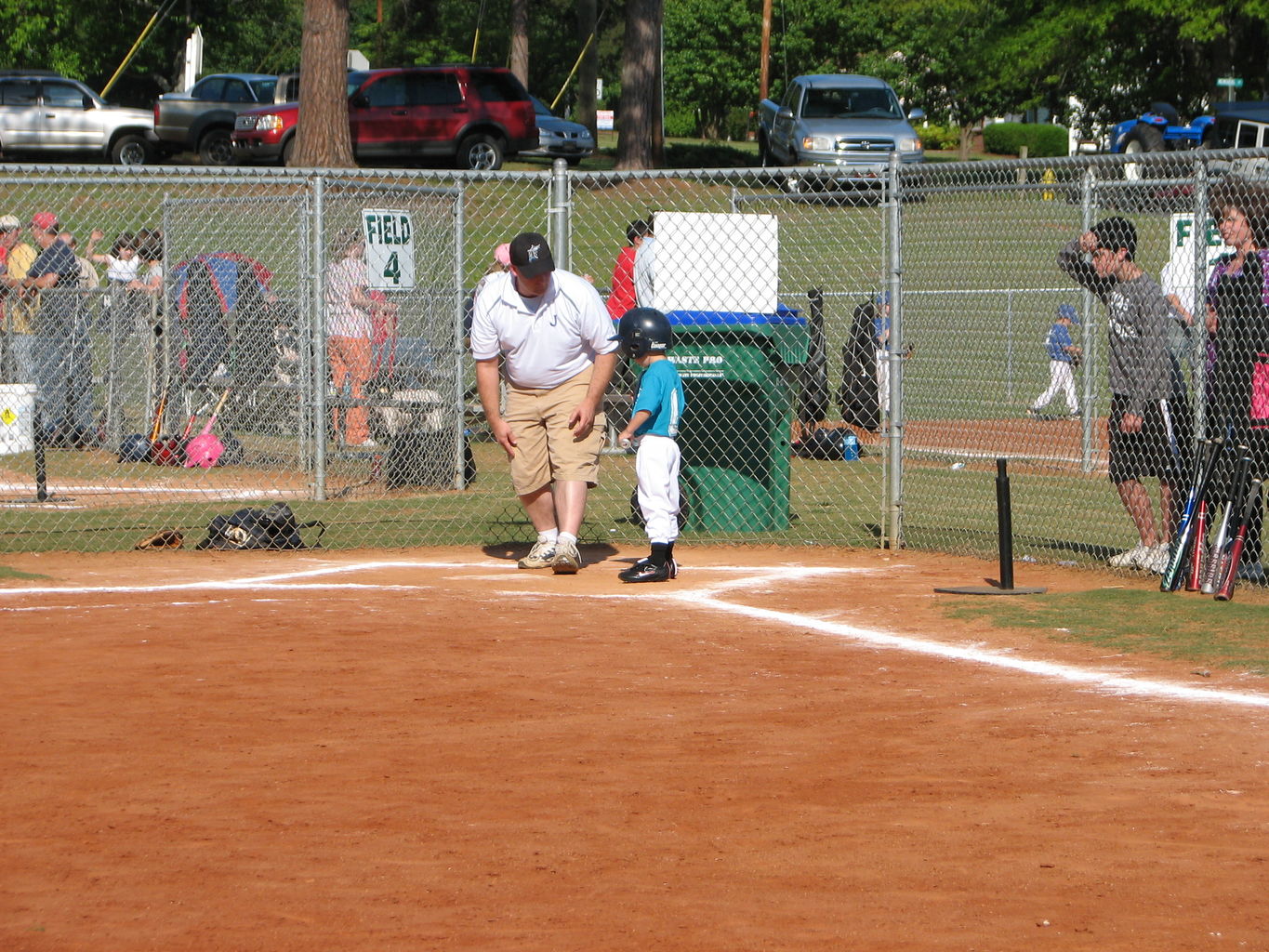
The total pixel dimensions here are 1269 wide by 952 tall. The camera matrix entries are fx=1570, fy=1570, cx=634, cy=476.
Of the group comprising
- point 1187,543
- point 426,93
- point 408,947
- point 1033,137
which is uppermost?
point 1033,137

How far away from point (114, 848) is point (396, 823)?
0.76 meters

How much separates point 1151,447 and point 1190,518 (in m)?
0.88

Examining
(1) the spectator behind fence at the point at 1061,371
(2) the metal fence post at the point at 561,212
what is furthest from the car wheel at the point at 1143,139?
(2) the metal fence post at the point at 561,212

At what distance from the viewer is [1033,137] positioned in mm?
57656

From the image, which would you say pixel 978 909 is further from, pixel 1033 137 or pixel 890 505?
pixel 1033 137

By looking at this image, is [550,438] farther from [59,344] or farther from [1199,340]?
[59,344]

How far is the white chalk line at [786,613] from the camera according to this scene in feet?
19.9

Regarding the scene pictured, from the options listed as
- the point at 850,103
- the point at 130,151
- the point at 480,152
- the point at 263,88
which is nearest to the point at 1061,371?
the point at 850,103

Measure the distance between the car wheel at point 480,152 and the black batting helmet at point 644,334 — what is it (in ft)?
69.9

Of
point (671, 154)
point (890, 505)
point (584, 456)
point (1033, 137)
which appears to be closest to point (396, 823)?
point (584, 456)

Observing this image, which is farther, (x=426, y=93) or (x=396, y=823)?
(x=426, y=93)

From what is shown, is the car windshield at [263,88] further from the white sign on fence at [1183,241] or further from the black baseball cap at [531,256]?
the black baseball cap at [531,256]

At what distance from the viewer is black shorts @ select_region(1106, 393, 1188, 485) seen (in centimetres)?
857

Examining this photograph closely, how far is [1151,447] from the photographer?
867cm
